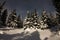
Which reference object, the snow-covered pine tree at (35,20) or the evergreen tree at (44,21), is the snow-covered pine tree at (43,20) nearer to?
the evergreen tree at (44,21)

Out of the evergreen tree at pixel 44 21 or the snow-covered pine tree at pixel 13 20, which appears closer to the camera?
the evergreen tree at pixel 44 21

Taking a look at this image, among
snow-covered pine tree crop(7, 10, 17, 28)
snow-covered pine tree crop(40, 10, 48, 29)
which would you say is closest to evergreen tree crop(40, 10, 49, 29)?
snow-covered pine tree crop(40, 10, 48, 29)

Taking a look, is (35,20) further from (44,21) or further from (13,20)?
(13,20)

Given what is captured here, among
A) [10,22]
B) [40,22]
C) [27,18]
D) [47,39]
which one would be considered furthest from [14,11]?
[47,39]

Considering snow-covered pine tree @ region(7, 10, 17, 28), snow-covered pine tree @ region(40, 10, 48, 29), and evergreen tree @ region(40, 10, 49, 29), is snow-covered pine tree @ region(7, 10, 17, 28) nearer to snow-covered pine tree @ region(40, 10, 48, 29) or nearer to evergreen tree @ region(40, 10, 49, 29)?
snow-covered pine tree @ region(40, 10, 48, 29)

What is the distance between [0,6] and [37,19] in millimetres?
22129

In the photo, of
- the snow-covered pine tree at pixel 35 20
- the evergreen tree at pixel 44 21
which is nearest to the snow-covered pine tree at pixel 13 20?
the snow-covered pine tree at pixel 35 20

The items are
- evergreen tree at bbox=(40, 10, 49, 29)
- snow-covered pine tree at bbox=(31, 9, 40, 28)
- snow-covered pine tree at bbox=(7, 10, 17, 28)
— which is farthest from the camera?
snow-covered pine tree at bbox=(7, 10, 17, 28)

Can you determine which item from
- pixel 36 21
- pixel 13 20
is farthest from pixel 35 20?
pixel 13 20

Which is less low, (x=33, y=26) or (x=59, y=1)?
(x=59, y=1)

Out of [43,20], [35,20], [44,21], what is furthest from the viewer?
[35,20]

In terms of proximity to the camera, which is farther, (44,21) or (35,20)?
(35,20)

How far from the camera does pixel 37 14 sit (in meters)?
51.5

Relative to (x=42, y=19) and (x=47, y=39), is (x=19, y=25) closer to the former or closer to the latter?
(x=42, y=19)
